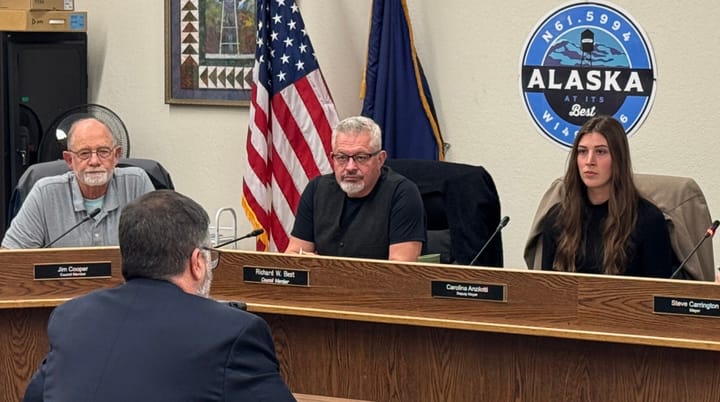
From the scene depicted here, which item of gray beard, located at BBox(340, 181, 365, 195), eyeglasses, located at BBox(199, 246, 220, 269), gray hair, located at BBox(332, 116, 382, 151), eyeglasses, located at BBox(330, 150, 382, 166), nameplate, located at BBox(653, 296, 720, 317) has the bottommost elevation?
nameplate, located at BBox(653, 296, 720, 317)

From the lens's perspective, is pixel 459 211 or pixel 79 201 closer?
pixel 79 201

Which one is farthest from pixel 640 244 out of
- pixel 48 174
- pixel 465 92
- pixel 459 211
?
pixel 48 174

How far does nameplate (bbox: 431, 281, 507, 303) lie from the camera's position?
3273mm

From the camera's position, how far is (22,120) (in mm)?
5891

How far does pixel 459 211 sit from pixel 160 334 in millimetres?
2445

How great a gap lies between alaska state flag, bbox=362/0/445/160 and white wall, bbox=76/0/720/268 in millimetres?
105

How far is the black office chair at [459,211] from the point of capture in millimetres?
4367

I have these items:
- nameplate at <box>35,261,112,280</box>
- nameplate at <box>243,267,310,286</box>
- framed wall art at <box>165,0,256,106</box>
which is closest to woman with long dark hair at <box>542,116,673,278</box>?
nameplate at <box>243,267,310,286</box>

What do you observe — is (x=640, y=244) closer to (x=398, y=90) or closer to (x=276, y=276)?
(x=276, y=276)

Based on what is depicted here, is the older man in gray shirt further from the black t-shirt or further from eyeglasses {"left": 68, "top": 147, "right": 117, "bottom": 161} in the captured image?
the black t-shirt

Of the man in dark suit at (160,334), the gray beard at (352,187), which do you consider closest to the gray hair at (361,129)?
the gray beard at (352,187)

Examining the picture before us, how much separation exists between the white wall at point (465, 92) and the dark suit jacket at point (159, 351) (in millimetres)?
3124

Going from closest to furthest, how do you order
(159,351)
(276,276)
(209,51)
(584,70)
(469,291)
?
(159,351) < (469,291) < (276,276) < (584,70) < (209,51)

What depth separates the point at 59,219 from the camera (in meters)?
4.03
